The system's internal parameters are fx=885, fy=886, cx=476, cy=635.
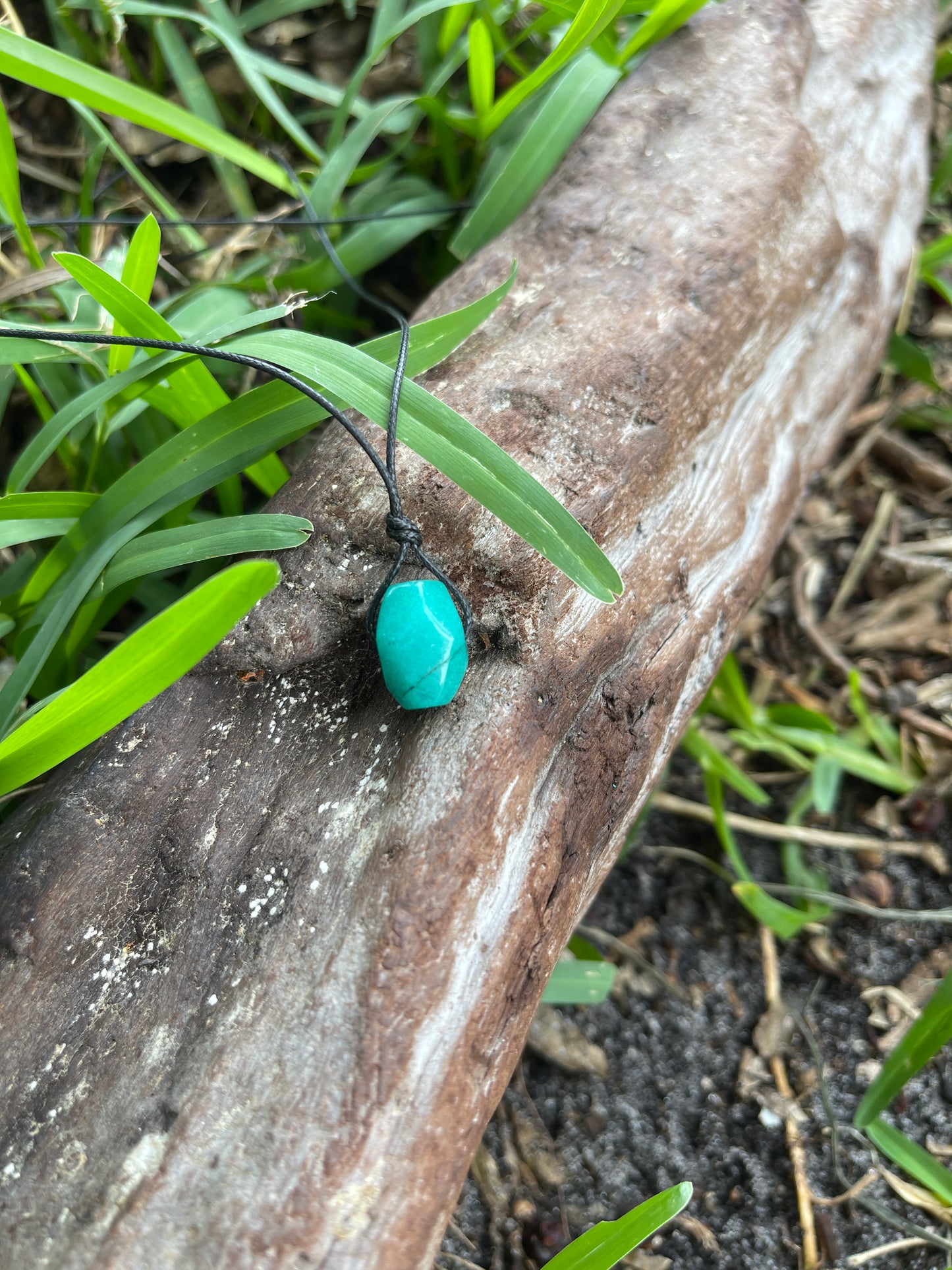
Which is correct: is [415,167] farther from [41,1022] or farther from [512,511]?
[41,1022]

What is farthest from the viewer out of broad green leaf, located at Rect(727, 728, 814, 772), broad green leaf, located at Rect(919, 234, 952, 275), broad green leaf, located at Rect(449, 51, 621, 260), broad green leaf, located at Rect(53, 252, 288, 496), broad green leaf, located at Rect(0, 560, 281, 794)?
broad green leaf, located at Rect(919, 234, 952, 275)

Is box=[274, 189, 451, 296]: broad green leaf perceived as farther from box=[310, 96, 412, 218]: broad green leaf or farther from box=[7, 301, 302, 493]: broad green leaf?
box=[7, 301, 302, 493]: broad green leaf

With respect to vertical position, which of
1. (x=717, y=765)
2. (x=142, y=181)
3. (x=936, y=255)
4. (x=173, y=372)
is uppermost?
(x=142, y=181)

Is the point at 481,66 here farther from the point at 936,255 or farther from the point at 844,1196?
the point at 844,1196

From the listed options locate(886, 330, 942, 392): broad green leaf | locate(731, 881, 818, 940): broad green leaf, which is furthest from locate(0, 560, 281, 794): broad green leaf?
locate(886, 330, 942, 392): broad green leaf

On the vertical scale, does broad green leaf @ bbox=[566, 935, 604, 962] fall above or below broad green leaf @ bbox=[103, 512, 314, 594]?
below

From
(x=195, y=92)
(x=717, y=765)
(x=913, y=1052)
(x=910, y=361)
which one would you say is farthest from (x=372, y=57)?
(x=913, y=1052)

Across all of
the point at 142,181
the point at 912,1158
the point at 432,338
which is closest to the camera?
the point at 432,338
